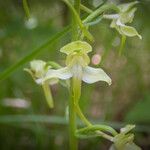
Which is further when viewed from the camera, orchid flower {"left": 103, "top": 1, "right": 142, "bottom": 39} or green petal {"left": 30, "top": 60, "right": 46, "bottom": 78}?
green petal {"left": 30, "top": 60, "right": 46, "bottom": 78}

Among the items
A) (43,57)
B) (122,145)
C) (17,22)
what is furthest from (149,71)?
(122,145)


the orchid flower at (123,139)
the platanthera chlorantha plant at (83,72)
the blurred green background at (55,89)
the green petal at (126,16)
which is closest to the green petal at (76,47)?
the platanthera chlorantha plant at (83,72)

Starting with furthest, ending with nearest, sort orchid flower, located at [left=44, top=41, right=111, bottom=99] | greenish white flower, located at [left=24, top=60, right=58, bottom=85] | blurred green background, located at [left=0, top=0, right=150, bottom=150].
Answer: blurred green background, located at [left=0, top=0, right=150, bottom=150] → greenish white flower, located at [left=24, top=60, right=58, bottom=85] → orchid flower, located at [left=44, top=41, right=111, bottom=99]

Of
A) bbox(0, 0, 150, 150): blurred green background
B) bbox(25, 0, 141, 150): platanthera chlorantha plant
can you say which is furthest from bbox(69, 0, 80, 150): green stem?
bbox(0, 0, 150, 150): blurred green background

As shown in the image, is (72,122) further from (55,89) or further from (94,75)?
(55,89)

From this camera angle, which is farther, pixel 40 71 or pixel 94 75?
pixel 40 71

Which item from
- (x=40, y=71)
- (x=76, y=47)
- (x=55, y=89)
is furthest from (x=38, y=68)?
(x=55, y=89)

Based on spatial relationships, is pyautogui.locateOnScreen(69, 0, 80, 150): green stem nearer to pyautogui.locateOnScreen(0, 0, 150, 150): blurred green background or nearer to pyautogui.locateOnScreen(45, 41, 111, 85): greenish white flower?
pyautogui.locateOnScreen(45, 41, 111, 85): greenish white flower
